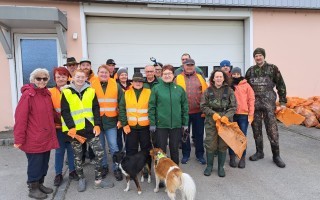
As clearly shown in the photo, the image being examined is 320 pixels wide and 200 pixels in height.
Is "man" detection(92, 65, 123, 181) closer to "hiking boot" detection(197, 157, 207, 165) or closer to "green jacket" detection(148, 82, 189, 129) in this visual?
"green jacket" detection(148, 82, 189, 129)

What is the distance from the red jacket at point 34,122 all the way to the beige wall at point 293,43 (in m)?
7.17

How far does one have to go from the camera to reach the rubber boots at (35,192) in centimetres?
378

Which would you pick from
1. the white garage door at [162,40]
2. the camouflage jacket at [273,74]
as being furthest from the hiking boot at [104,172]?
the white garage door at [162,40]

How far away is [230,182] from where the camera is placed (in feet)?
13.9

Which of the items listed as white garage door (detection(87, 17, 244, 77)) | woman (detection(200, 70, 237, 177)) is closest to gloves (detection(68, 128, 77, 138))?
woman (detection(200, 70, 237, 177))

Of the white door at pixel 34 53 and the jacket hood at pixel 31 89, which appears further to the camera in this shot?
the white door at pixel 34 53

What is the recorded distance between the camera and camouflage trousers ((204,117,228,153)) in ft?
14.4

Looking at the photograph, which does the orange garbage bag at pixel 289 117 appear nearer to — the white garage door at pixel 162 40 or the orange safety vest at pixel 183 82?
the orange safety vest at pixel 183 82

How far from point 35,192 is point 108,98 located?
173 cm

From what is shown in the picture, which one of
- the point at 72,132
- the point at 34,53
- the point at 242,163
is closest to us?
the point at 72,132

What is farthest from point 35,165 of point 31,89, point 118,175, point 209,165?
point 209,165

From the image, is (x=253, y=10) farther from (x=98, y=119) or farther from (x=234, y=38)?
(x=98, y=119)

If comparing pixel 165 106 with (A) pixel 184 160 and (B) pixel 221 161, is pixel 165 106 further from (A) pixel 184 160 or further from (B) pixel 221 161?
(A) pixel 184 160

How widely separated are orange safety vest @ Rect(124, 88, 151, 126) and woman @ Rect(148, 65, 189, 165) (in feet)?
0.39
